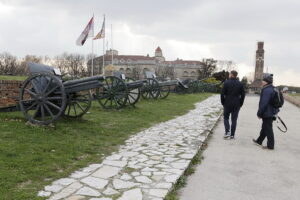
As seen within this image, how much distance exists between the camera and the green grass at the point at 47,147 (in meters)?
4.05

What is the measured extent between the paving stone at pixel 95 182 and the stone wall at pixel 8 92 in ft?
18.3

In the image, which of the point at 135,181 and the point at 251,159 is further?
the point at 251,159

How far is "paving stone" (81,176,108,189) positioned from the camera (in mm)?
4086

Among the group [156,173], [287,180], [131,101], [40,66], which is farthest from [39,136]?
[131,101]

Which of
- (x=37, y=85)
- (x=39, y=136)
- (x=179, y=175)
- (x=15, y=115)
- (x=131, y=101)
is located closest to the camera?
(x=179, y=175)

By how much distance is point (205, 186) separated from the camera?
4398mm

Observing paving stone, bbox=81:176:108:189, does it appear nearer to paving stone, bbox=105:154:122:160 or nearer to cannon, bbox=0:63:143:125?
paving stone, bbox=105:154:122:160

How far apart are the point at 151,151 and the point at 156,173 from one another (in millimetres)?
1372

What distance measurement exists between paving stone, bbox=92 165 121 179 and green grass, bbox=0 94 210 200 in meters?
0.33

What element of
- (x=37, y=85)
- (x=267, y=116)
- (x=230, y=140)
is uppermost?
(x=37, y=85)

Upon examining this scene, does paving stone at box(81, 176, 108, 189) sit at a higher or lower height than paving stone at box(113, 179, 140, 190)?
higher

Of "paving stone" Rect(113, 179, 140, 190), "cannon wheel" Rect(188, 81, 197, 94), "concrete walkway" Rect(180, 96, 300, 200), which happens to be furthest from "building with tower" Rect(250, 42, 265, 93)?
"paving stone" Rect(113, 179, 140, 190)

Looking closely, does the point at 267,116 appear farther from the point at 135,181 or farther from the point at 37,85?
the point at 37,85

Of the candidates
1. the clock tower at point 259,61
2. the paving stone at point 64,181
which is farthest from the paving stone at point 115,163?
the clock tower at point 259,61
